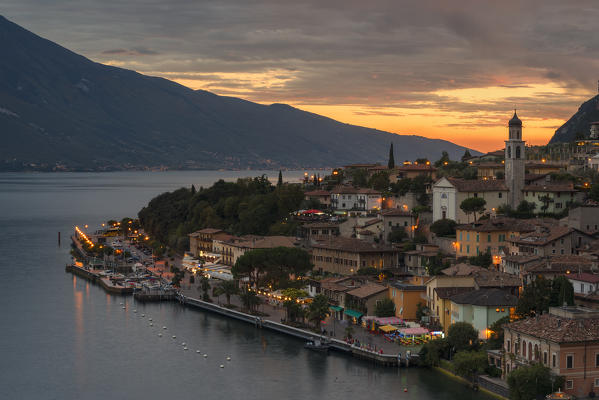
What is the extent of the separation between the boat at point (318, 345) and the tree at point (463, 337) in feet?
26.1

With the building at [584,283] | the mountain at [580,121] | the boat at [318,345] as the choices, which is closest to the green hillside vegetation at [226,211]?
the boat at [318,345]

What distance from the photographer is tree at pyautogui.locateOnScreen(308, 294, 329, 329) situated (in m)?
49.5

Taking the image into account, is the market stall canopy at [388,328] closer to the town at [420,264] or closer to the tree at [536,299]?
the town at [420,264]

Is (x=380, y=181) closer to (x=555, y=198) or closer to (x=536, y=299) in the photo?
(x=555, y=198)

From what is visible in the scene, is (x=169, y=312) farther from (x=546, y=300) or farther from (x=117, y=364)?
(x=546, y=300)

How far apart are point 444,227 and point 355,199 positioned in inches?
921

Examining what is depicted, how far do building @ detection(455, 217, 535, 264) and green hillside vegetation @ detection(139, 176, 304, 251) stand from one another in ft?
75.8

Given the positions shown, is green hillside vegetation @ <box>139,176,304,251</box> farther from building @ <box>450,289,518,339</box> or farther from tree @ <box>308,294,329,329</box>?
building @ <box>450,289,518,339</box>

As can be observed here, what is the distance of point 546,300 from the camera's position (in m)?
40.2

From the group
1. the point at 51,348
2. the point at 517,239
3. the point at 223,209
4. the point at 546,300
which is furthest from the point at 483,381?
the point at 223,209

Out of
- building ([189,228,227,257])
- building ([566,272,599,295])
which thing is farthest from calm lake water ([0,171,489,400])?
building ([189,228,227,257])

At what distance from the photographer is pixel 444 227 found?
208 ft

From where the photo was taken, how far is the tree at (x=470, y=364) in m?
38.2

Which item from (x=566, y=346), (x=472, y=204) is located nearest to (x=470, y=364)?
(x=566, y=346)
